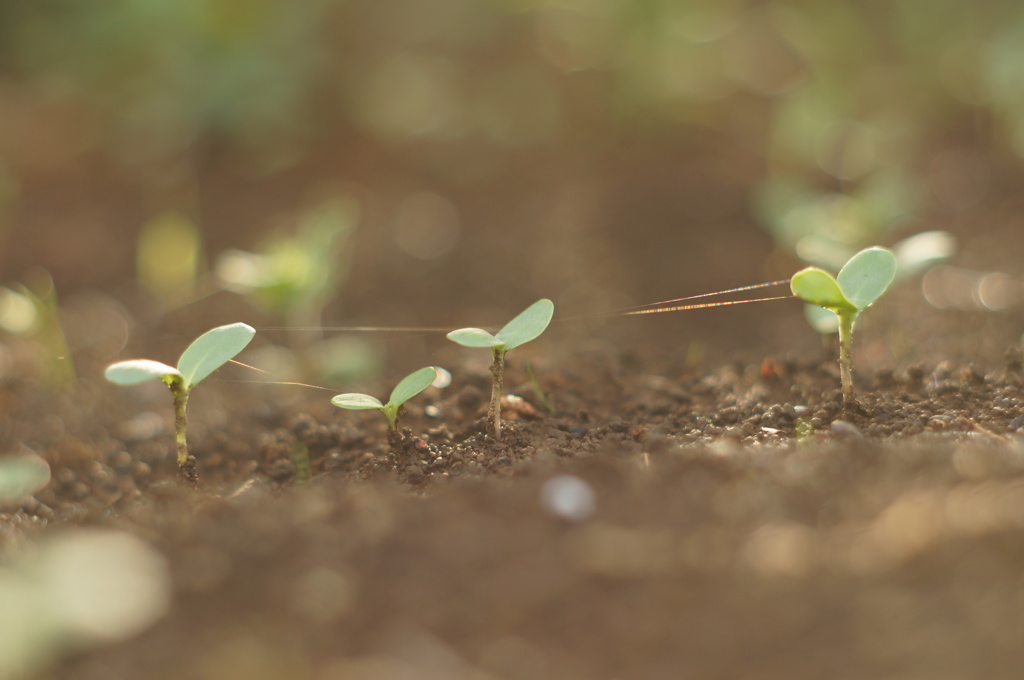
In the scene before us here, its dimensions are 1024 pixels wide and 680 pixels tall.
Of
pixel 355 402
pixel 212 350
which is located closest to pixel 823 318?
pixel 355 402

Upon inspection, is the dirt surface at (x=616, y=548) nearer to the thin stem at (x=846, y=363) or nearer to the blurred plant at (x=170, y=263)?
the thin stem at (x=846, y=363)

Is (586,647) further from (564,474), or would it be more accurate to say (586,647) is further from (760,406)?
(760,406)

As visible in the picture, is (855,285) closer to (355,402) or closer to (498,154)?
(355,402)

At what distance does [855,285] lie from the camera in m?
1.08

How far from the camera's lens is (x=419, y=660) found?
0.72m

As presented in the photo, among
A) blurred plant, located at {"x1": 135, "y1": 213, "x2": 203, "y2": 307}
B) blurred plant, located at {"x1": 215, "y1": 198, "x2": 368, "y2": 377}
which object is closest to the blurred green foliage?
blurred plant, located at {"x1": 135, "y1": 213, "x2": 203, "y2": 307}

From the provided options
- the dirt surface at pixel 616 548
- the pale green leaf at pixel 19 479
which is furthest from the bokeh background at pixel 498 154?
the dirt surface at pixel 616 548

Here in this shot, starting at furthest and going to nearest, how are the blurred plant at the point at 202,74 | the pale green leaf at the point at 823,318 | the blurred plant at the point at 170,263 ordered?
the blurred plant at the point at 202,74
the blurred plant at the point at 170,263
the pale green leaf at the point at 823,318

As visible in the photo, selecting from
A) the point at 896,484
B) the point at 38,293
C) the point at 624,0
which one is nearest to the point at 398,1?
the point at 624,0

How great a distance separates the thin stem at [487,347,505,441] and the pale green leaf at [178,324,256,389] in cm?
33

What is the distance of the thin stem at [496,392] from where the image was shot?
1141 millimetres

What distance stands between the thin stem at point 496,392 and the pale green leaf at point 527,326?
26mm

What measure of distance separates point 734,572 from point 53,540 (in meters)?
0.76

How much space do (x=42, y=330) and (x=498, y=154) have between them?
6.04 ft
